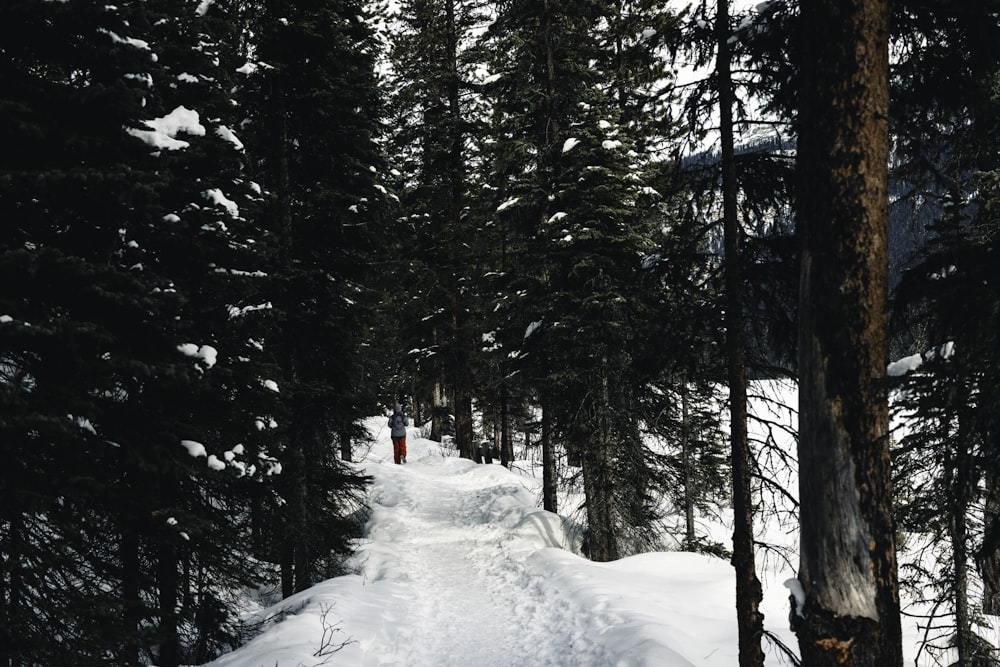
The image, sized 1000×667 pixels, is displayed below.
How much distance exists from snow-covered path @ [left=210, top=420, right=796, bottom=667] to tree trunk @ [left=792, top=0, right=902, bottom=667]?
3154 mm

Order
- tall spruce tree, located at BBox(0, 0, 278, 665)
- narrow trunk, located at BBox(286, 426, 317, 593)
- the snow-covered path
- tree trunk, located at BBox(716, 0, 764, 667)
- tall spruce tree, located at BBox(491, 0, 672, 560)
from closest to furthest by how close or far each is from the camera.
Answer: tall spruce tree, located at BBox(0, 0, 278, 665) < tree trunk, located at BBox(716, 0, 764, 667) < the snow-covered path < narrow trunk, located at BBox(286, 426, 317, 593) < tall spruce tree, located at BBox(491, 0, 672, 560)

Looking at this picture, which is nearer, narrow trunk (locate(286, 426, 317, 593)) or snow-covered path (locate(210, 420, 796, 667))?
snow-covered path (locate(210, 420, 796, 667))

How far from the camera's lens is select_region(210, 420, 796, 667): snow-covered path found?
716cm

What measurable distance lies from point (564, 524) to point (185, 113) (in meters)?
12.7

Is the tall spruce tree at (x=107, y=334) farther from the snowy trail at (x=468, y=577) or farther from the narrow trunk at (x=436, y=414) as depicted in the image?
the narrow trunk at (x=436, y=414)

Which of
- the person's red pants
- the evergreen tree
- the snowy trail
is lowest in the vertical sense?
the snowy trail

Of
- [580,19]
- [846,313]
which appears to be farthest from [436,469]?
[846,313]

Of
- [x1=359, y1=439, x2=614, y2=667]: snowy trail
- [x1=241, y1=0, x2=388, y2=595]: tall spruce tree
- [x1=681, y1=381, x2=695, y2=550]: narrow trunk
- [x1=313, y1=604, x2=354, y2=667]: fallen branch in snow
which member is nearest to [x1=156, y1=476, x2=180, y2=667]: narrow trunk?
[x1=313, y1=604, x2=354, y2=667]: fallen branch in snow

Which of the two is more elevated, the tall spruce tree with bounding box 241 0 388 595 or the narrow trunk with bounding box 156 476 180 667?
the tall spruce tree with bounding box 241 0 388 595

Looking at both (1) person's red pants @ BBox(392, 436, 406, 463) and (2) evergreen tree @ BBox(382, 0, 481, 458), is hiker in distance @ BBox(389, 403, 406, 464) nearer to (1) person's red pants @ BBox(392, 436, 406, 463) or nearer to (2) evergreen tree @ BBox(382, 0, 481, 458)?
(1) person's red pants @ BBox(392, 436, 406, 463)

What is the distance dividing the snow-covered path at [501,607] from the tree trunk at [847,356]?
315 centimetres

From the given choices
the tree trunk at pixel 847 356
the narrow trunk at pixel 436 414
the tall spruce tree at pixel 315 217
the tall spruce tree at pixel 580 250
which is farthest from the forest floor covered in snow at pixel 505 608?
the narrow trunk at pixel 436 414

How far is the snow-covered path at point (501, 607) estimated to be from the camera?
7.16 m

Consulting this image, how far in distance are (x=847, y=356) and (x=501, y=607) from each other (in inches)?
310
